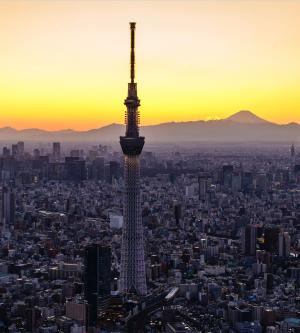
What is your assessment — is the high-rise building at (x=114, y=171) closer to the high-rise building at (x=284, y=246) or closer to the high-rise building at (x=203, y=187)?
the high-rise building at (x=203, y=187)

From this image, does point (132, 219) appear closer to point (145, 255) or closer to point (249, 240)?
point (145, 255)

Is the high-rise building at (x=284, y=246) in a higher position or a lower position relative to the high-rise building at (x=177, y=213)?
lower

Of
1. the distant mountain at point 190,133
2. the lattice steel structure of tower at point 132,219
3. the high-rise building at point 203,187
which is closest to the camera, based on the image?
the lattice steel structure of tower at point 132,219

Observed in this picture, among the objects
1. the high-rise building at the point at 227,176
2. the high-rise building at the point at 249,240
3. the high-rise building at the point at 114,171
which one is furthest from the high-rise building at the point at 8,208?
the high-rise building at the point at 227,176

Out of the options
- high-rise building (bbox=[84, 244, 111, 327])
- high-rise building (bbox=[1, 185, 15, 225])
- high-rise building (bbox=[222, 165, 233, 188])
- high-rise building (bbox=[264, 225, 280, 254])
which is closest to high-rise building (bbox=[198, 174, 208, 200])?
high-rise building (bbox=[222, 165, 233, 188])

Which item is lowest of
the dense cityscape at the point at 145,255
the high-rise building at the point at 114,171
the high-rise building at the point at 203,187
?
the dense cityscape at the point at 145,255

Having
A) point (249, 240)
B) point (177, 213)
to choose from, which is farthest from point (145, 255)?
point (177, 213)
